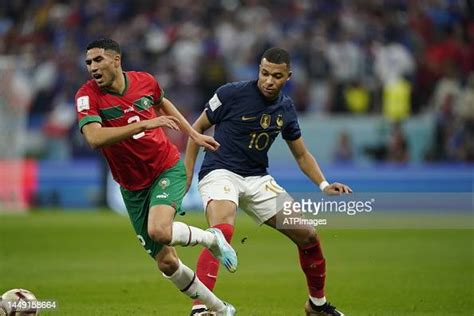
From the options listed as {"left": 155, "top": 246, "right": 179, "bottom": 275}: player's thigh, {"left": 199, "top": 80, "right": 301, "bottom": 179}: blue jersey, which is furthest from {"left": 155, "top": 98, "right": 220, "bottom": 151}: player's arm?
{"left": 155, "top": 246, "right": 179, "bottom": 275}: player's thigh

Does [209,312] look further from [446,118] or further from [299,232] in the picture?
[446,118]

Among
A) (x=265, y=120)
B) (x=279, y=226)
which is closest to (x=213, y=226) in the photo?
(x=279, y=226)

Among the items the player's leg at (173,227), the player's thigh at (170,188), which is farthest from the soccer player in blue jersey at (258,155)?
the player's leg at (173,227)

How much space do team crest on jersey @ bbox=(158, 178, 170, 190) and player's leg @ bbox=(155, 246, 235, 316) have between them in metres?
0.52

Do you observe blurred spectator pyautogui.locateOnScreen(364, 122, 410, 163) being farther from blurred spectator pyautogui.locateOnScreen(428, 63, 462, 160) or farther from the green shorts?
the green shorts

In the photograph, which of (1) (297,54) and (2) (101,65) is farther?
(1) (297,54)

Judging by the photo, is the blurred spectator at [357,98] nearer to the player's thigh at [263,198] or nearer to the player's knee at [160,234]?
the player's thigh at [263,198]

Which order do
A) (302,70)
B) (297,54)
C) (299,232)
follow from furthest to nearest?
(297,54) < (302,70) < (299,232)

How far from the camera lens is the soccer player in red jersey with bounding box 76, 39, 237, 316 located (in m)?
8.32

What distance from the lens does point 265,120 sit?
945cm

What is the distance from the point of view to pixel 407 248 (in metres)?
16.4

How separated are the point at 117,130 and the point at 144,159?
0.71 metres

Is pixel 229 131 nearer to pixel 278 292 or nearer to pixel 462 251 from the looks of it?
pixel 278 292

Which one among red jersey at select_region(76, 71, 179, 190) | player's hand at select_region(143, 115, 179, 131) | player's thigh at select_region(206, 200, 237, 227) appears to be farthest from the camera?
player's thigh at select_region(206, 200, 237, 227)
